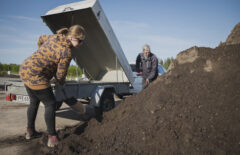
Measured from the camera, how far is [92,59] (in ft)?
19.5

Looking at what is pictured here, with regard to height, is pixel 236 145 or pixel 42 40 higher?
pixel 42 40

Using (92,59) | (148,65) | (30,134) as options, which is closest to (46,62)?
(30,134)

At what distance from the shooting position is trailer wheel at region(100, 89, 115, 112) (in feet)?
15.0

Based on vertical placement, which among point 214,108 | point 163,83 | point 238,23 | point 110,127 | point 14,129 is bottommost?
point 14,129

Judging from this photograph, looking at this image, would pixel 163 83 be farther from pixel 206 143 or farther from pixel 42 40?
pixel 42 40

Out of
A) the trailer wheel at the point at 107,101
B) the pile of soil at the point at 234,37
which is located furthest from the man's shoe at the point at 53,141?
the pile of soil at the point at 234,37

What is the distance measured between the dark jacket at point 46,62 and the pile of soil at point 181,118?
3.24 feet

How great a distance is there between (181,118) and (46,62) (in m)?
2.14

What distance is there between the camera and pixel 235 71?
111 inches

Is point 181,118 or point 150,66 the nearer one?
point 181,118

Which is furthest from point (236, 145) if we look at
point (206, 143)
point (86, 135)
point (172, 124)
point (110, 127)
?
point (86, 135)

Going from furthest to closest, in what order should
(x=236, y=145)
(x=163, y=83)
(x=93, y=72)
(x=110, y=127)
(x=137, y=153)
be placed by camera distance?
(x=93, y=72) → (x=163, y=83) → (x=110, y=127) → (x=137, y=153) → (x=236, y=145)

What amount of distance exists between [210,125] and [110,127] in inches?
60.4

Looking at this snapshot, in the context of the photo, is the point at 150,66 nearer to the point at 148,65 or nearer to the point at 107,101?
the point at 148,65
